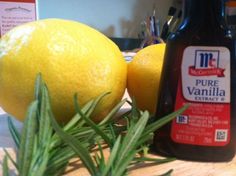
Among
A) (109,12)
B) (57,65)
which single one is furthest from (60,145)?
(109,12)

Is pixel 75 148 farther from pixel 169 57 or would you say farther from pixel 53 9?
pixel 53 9

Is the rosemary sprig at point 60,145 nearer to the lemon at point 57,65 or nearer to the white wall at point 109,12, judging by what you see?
the lemon at point 57,65

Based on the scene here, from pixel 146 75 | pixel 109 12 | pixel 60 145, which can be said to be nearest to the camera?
pixel 60 145

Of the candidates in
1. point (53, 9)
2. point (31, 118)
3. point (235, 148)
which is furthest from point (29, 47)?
point (53, 9)

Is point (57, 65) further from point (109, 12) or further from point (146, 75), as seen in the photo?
point (109, 12)

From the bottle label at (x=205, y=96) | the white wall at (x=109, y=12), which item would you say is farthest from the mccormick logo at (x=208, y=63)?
the white wall at (x=109, y=12)

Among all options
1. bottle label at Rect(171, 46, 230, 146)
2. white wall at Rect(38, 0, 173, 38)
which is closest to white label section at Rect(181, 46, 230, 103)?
bottle label at Rect(171, 46, 230, 146)

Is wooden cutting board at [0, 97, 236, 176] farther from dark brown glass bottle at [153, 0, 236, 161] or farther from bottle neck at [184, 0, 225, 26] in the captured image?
bottle neck at [184, 0, 225, 26]
